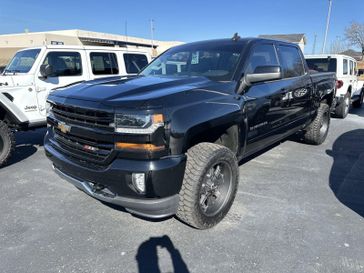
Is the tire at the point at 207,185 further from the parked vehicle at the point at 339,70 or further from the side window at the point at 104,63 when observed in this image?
the parked vehicle at the point at 339,70

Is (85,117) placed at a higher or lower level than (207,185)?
higher

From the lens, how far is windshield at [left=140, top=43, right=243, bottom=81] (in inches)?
146

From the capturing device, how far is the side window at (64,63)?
6.57m

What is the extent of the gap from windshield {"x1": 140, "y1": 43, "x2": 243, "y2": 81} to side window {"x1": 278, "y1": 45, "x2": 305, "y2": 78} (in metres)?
1.10

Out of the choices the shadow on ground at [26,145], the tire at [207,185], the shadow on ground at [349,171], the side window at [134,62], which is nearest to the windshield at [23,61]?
the shadow on ground at [26,145]

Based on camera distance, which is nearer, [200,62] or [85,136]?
[85,136]

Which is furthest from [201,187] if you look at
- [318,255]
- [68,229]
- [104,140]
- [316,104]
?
[316,104]

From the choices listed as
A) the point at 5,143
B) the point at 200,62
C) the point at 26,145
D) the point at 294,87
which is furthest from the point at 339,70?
the point at 5,143

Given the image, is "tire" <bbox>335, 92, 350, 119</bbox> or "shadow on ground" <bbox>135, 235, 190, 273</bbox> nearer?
"shadow on ground" <bbox>135, 235, 190, 273</bbox>

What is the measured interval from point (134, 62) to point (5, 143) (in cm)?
405

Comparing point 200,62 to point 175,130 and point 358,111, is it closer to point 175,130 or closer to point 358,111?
point 175,130

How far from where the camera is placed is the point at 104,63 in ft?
24.9

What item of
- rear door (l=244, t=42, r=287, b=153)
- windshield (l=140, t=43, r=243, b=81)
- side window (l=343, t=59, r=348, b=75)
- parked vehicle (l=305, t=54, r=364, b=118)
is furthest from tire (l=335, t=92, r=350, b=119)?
windshield (l=140, t=43, r=243, b=81)

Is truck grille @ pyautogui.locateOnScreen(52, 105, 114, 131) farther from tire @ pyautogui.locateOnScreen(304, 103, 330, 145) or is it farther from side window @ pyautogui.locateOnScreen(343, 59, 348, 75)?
side window @ pyautogui.locateOnScreen(343, 59, 348, 75)
